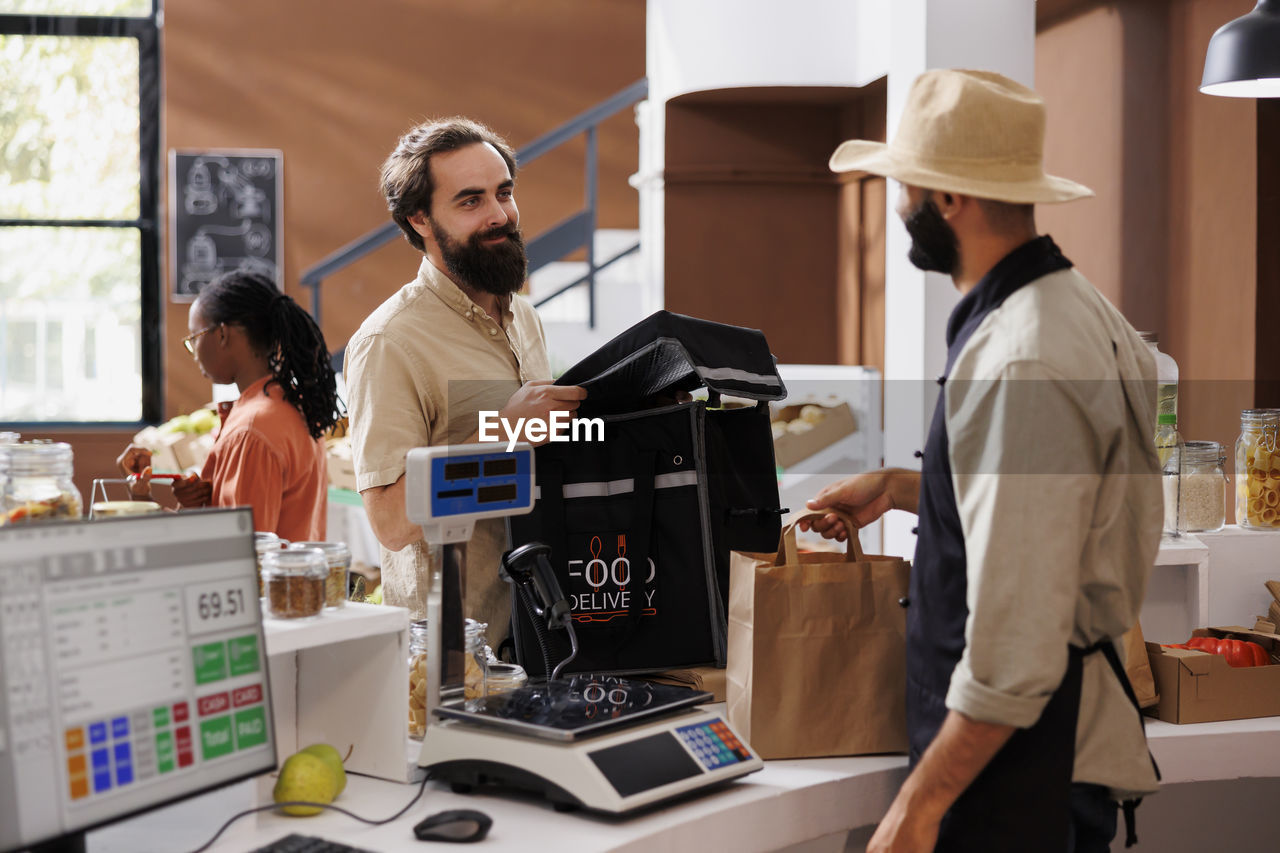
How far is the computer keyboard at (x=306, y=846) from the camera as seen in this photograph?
1329 millimetres

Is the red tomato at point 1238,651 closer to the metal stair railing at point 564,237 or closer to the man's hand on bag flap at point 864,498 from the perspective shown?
the man's hand on bag flap at point 864,498

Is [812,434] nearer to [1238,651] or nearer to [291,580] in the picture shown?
[1238,651]

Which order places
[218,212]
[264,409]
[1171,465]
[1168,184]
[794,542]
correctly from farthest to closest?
[218,212]
[1168,184]
[264,409]
[1171,465]
[794,542]

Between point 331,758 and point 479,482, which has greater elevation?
point 479,482

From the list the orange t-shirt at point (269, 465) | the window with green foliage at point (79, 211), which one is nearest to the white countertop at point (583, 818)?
the orange t-shirt at point (269, 465)

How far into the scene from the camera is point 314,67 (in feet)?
22.2

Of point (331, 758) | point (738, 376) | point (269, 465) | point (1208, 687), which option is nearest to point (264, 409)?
point (269, 465)

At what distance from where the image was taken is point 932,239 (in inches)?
58.6

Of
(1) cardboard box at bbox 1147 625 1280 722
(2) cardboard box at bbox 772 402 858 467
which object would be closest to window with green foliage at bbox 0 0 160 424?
(2) cardboard box at bbox 772 402 858 467

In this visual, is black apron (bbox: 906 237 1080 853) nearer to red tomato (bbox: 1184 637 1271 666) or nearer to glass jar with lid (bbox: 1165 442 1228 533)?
red tomato (bbox: 1184 637 1271 666)

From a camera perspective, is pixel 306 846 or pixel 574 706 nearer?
pixel 306 846

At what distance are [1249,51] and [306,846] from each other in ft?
7.55

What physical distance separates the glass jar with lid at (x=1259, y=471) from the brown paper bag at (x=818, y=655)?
3.54 ft

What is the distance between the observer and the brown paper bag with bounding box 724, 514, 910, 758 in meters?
1.68
